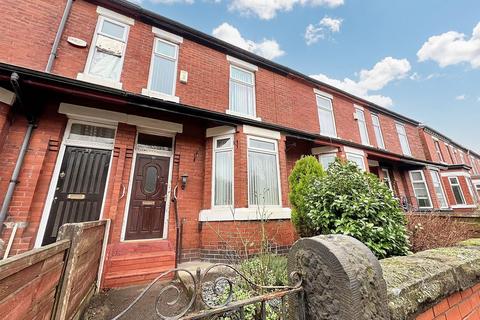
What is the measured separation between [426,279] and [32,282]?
8.85ft

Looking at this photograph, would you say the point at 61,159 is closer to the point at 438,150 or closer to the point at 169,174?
the point at 169,174

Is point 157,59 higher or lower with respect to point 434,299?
higher

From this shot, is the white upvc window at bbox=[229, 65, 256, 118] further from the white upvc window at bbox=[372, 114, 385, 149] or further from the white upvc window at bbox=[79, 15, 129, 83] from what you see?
the white upvc window at bbox=[372, 114, 385, 149]

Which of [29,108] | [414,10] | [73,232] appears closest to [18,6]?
[29,108]

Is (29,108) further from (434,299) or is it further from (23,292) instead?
(434,299)

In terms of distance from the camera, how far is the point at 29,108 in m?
4.18

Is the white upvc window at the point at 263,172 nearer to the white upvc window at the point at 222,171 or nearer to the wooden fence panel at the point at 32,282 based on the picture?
the white upvc window at the point at 222,171

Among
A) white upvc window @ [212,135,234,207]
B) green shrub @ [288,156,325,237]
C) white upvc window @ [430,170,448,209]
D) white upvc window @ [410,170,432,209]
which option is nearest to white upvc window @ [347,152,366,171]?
green shrub @ [288,156,325,237]

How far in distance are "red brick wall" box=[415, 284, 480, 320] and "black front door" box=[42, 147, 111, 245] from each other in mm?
5595

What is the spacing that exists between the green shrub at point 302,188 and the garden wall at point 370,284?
2.24 m

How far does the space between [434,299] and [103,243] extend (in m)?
4.70

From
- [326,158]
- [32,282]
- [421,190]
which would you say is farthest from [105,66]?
[421,190]

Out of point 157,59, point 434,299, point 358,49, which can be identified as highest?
point 358,49

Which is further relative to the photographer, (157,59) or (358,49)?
(358,49)
